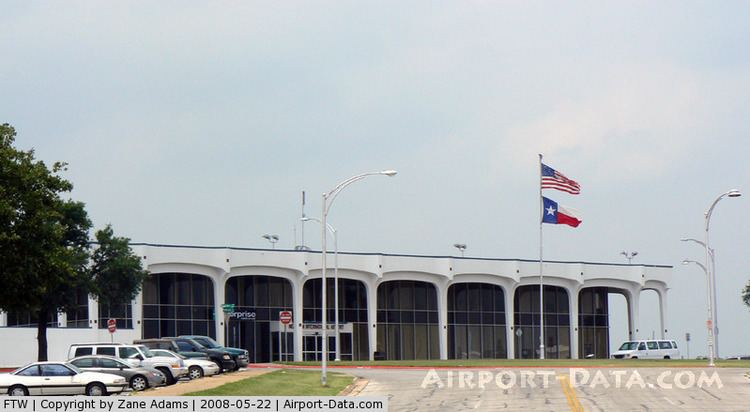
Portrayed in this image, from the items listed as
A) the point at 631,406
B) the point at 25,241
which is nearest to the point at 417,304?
the point at 25,241

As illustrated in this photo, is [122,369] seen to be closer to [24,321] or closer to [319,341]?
[24,321]

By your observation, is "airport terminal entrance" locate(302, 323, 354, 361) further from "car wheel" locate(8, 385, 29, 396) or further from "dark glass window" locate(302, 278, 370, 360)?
"car wheel" locate(8, 385, 29, 396)

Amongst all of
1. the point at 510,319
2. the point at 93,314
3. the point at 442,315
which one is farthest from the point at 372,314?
the point at 93,314

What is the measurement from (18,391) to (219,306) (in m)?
46.0

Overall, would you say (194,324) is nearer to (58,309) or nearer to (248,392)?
(58,309)

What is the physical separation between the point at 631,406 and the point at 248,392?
12887 mm

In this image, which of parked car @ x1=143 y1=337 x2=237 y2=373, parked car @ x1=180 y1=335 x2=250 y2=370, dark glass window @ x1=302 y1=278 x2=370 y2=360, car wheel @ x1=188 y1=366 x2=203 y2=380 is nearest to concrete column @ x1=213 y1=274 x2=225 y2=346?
dark glass window @ x1=302 y1=278 x2=370 y2=360

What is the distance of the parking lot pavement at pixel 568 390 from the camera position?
3278 centimetres

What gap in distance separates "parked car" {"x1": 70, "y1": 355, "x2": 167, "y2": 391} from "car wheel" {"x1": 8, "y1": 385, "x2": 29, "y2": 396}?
2.86 m

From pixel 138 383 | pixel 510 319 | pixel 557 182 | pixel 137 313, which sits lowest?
pixel 138 383

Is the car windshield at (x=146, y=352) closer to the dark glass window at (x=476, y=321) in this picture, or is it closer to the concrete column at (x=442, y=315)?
the concrete column at (x=442, y=315)

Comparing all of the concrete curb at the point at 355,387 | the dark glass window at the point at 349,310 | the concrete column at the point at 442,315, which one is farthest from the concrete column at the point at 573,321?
the concrete curb at the point at 355,387

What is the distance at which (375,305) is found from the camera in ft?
294

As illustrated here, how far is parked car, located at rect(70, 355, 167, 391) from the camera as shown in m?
38.9
